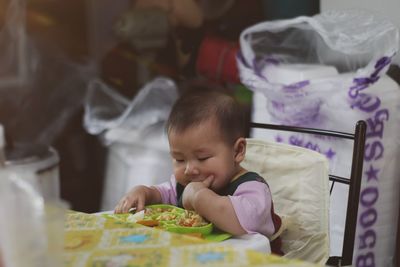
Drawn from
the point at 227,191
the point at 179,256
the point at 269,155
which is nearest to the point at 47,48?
the point at 269,155

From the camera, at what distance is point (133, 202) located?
147 cm

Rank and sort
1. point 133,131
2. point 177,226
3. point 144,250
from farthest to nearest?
point 133,131 < point 177,226 < point 144,250

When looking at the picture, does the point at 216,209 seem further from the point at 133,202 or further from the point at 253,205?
the point at 133,202

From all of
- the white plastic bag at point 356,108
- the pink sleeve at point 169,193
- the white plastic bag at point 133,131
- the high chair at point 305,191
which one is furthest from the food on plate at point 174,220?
the white plastic bag at point 133,131

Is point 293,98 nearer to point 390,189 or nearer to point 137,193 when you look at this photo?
point 390,189

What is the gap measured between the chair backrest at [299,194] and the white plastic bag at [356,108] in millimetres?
592

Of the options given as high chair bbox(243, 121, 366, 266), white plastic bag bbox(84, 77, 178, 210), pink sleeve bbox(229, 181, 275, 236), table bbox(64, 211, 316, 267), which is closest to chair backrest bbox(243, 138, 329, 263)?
high chair bbox(243, 121, 366, 266)

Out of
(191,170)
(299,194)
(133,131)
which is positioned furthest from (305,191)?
(133,131)

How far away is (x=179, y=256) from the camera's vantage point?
992 millimetres

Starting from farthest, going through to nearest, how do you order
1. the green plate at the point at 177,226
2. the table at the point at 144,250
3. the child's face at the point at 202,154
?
the child's face at the point at 202,154
the green plate at the point at 177,226
the table at the point at 144,250

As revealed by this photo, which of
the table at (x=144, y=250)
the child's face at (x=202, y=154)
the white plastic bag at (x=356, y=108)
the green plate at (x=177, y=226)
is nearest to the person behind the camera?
the table at (x=144, y=250)

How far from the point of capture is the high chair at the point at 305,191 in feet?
5.02

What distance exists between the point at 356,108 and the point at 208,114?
3.02 ft

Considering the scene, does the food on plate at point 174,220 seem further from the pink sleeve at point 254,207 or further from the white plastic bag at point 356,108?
the white plastic bag at point 356,108
